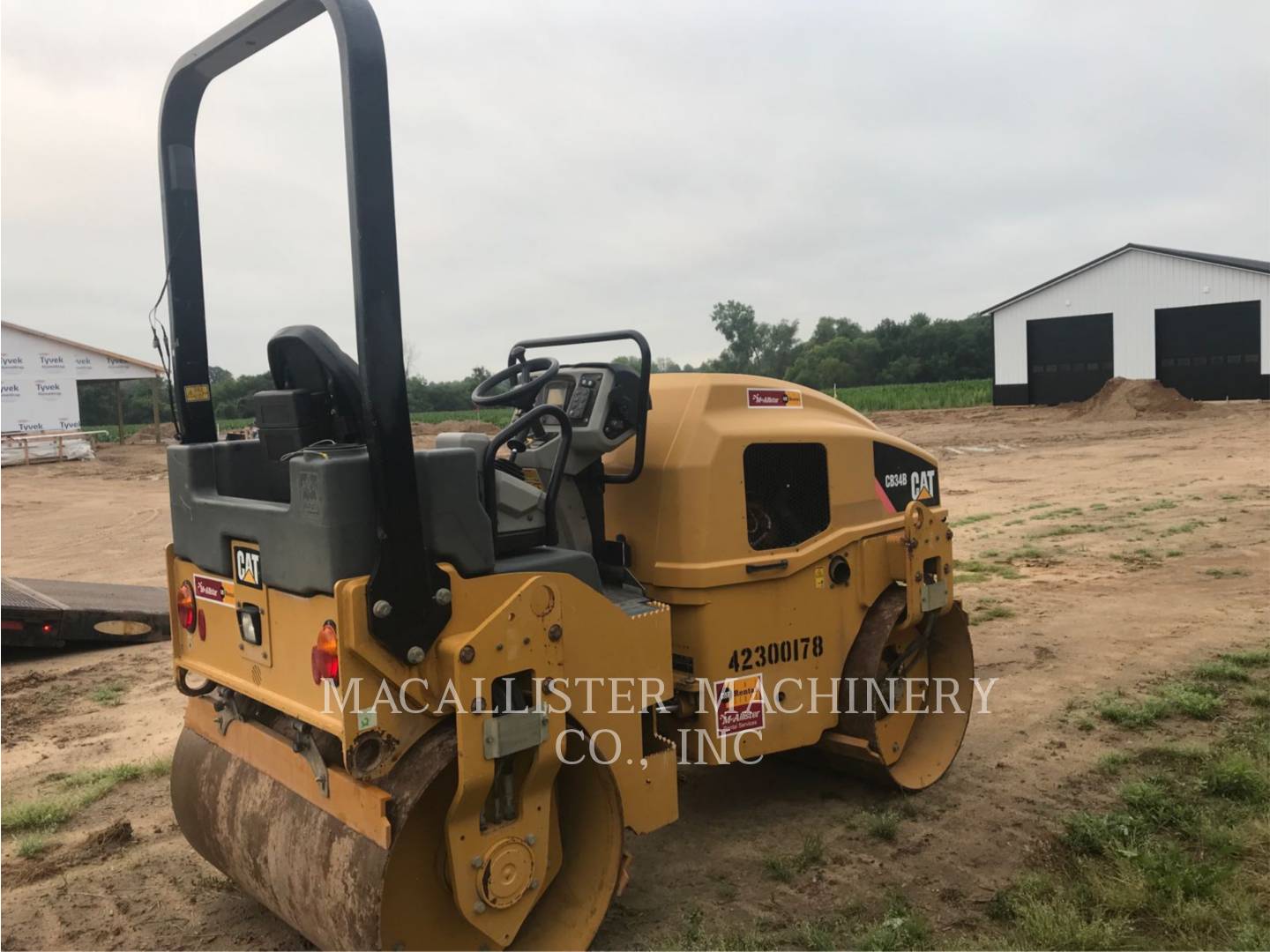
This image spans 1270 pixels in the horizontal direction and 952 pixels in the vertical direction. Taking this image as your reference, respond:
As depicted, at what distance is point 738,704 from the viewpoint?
12.9ft

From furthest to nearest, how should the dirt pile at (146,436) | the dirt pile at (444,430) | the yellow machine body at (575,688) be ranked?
1. the dirt pile at (146,436)
2. the dirt pile at (444,430)
3. the yellow machine body at (575,688)

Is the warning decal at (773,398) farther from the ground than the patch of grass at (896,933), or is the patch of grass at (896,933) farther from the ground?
the warning decal at (773,398)

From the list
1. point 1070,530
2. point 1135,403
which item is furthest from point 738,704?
point 1135,403

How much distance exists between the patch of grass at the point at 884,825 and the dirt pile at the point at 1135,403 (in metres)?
24.8

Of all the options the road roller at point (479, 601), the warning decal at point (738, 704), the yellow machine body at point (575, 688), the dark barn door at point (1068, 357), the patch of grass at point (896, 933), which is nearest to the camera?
the road roller at point (479, 601)

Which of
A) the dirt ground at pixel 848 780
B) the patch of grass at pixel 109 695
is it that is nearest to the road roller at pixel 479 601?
the dirt ground at pixel 848 780

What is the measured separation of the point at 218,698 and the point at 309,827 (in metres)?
0.66

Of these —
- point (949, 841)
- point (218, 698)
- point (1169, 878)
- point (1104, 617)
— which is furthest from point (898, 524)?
point (1104, 617)

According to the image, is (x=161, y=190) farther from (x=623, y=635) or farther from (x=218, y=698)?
(x=623, y=635)

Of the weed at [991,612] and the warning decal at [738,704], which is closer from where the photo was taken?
the warning decal at [738,704]

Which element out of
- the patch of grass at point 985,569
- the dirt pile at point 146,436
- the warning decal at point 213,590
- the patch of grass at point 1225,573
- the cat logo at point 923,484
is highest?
the cat logo at point 923,484

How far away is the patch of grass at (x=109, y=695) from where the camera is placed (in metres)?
6.35

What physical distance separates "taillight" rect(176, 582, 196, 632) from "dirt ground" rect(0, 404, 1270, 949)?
1078 millimetres

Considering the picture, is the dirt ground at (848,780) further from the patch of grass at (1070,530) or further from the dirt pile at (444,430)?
the dirt pile at (444,430)
